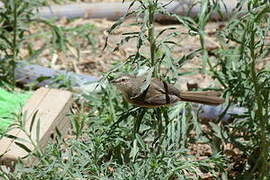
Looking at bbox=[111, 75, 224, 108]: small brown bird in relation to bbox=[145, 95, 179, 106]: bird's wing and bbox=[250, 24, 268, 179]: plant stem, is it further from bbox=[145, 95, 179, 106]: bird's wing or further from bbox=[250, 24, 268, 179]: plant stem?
bbox=[250, 24, 268, 179]: plant stem

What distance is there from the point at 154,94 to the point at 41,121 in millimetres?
1209

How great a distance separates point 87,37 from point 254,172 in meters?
2.49

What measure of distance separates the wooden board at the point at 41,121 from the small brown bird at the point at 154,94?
63 cm

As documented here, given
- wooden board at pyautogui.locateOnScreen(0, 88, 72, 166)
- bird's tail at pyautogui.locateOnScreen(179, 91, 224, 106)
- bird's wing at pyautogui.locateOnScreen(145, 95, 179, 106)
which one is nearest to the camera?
bird's wing at pyautogui.locateOnScreen(145, 95, 179, 106)

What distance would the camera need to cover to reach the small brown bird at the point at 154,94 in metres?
3.78

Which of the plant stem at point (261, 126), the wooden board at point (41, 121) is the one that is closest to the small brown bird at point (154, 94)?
the plant stem at point (261, 126)

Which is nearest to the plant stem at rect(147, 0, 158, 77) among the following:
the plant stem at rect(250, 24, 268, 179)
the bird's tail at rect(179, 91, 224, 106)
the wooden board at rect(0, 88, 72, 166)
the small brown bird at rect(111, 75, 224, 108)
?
the small brown bird at rect(111, 75, 224, 108)

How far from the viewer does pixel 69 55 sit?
653 cm

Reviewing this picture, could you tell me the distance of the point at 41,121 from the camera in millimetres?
4746

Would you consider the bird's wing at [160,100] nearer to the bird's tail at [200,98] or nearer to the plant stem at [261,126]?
the bird's tail at [200,98]

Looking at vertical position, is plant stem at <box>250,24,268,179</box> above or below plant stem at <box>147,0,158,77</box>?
below

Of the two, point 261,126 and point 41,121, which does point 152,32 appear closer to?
point 261,126

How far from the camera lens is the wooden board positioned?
427 cm

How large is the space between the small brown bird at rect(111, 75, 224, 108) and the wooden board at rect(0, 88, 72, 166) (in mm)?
626
